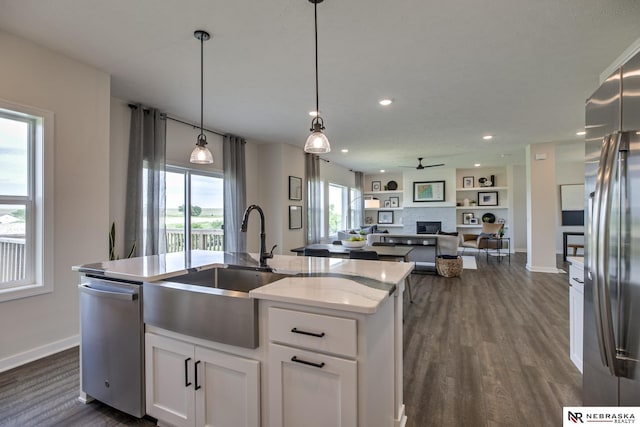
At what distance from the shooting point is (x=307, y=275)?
1.85 meters

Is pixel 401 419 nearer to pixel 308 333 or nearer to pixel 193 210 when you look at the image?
pixel 308 333

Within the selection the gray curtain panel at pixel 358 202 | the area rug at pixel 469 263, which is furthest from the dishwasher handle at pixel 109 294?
the gray curtain panel at pixel 358 202

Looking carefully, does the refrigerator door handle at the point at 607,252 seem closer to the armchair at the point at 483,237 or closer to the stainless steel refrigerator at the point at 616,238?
the stainless steel refrigerator at the point at 616,238

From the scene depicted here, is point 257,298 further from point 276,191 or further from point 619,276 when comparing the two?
point 276,191

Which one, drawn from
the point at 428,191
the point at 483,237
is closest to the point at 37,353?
the point at 483,237

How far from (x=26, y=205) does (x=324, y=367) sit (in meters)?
2.90

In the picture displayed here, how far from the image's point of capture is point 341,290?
1475 mm

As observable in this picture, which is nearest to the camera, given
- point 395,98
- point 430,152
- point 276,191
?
point 395,98

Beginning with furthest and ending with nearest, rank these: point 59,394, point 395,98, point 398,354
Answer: point 395,98
point 59,394
point 398,354

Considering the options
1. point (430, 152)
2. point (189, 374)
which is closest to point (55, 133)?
point (189, 374)

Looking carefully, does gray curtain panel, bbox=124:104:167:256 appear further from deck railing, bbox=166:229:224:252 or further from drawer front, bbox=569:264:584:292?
drawer front, bbox=569:264:584:292

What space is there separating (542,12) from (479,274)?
5.08 meters

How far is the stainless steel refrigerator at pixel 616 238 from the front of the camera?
51.4 inches

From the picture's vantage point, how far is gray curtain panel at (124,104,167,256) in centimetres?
374
